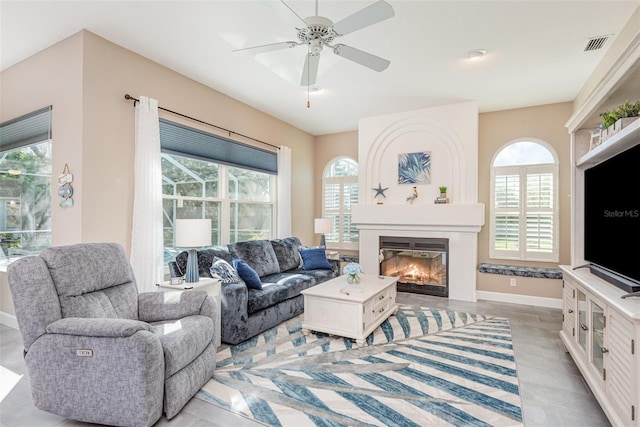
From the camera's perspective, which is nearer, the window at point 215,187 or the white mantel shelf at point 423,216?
the window at point 215,187

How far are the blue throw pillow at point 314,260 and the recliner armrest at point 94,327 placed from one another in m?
2.95

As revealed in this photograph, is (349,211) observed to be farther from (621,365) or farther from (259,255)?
(621,365)

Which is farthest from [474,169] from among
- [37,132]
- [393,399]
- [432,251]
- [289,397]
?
[37,132]

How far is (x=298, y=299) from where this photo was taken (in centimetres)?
392

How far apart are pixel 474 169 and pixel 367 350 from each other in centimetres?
323

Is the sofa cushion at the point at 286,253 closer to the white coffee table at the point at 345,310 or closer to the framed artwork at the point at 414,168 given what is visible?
the white coffee table at the point at 345,310

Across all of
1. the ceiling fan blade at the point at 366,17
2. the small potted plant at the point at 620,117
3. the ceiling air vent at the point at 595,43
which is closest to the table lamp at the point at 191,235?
the ceiling fan blade at the point at 366,17

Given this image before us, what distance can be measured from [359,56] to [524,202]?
3.79 m

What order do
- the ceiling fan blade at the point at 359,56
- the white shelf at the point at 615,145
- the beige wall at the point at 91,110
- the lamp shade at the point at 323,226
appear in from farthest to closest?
the lamp shade at the point at 323,226 → the beige wall at the point at 91,110 → the ceiling fan blade at the point at 359,56 → the white shelf at the point at 615,145

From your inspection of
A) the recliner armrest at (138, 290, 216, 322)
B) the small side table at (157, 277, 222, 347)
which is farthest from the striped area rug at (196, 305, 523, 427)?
the recliner armrest at (138, 290, 216, 322)

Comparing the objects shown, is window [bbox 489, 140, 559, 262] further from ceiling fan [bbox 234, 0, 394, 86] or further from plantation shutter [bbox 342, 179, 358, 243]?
ceiling fan [bbox 234, 0, 394, 86]

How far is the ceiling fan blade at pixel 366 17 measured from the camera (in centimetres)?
196

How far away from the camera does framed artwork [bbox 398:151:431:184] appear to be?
512 centimetres

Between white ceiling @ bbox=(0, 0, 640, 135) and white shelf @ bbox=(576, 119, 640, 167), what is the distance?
3.74ft
